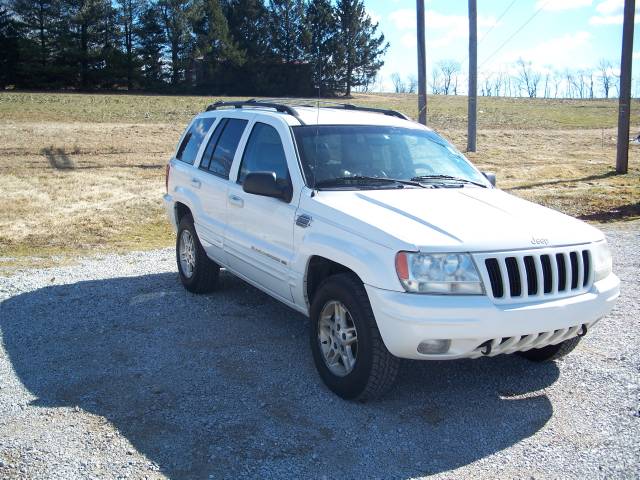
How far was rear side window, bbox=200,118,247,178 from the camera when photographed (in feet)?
19.9

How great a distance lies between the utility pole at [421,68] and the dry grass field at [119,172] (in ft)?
8.67

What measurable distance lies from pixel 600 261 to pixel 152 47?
52.4 m

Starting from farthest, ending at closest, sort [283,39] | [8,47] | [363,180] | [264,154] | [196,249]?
[8,47], [283,39], [196,249], [264,154], [363,180]

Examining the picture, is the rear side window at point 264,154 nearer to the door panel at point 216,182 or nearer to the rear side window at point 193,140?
the door panel at point 216,182

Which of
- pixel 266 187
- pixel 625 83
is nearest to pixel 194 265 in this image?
pixel 266 187

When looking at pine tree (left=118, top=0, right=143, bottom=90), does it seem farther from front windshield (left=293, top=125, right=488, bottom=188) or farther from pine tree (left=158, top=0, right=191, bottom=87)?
front windshield (left=293, top=125, right=488, bottom=188)

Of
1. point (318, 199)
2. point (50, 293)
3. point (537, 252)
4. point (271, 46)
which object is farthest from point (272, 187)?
point (271, 46)

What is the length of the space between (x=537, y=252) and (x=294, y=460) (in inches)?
73.0

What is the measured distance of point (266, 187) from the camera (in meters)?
4.82

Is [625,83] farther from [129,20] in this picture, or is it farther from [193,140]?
[129,20]

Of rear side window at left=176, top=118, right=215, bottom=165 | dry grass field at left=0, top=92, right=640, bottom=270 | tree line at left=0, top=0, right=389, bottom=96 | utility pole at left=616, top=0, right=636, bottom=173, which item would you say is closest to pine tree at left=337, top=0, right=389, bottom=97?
tree line at left=0, top=0, right=389, bottom=96

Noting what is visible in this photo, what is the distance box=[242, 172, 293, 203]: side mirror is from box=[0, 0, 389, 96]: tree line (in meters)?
40.8

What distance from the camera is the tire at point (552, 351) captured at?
4785mm

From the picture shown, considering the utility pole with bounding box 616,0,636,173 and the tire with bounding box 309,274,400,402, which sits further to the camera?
the utility pole with bounding box 616,0,636,173
